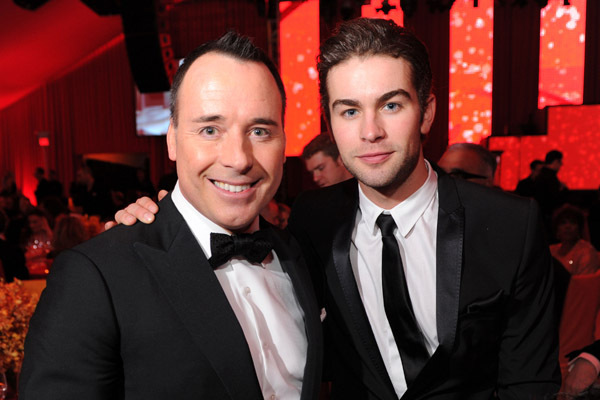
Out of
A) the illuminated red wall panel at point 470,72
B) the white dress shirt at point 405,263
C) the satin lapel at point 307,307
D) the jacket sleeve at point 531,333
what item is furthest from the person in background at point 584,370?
the illuminated red wall panel at point 470,72

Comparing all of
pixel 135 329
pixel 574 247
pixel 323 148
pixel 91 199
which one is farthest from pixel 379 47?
pixel 91 199

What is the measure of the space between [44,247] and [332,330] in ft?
13.5

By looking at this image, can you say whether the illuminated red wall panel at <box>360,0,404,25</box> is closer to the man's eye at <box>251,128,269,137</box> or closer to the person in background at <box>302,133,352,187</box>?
the person in background at <box>302,133,352,187</box>

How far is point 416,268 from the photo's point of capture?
1.60 meters

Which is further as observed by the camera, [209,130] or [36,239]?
[36,239]

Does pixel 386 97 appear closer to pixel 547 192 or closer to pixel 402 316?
pixel 402 316

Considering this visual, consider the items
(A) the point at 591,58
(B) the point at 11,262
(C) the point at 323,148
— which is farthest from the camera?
(A) the point at 591,58

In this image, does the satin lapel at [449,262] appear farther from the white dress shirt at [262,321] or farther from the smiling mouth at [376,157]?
the white dress shirt at [262,321]

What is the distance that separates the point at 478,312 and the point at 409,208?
340mm

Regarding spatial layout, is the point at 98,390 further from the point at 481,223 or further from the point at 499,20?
the point at 499,20

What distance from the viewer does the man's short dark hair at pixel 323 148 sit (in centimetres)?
315

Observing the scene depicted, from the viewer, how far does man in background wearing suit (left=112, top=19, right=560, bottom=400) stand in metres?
1.53

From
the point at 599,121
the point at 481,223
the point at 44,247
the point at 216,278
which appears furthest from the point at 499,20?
the point at 216,278

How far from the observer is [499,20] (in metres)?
9.80
